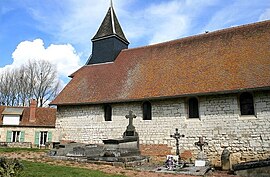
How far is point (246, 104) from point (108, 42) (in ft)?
36.4

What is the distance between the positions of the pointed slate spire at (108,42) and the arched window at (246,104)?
9849mm

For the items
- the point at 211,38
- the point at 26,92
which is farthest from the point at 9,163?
the point at 26,92

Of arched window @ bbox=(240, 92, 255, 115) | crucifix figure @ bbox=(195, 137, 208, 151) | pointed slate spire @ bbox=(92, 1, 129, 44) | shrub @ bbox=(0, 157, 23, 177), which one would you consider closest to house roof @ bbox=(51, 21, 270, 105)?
arched window @ bbox=(240, 92, 255, 115)

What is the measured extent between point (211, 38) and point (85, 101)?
8.64 meters

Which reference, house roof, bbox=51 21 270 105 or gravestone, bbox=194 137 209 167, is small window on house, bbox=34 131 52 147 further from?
gravestone, bbox=194 137 209 167

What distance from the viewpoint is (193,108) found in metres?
12.9

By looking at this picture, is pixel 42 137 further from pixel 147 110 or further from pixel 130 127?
pixel 147 110

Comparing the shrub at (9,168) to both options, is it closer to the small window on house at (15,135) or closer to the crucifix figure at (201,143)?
the crucifix figure at (201,143)

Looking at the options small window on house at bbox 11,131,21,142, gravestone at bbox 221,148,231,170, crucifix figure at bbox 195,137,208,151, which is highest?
small window on house at bbox 11,131,21,142

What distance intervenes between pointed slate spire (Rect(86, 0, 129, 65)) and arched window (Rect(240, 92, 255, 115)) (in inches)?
388

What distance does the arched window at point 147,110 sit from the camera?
45.8 ft

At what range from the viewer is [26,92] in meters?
35.9

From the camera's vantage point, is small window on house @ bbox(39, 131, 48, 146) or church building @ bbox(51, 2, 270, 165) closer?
church building @ bbox(51, 2, 270, 165)

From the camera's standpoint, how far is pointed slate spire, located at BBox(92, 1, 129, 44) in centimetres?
1912
